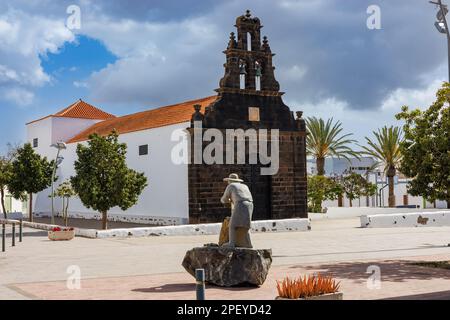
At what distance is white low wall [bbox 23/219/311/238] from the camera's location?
2427 cm

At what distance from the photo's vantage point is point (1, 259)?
1678cm

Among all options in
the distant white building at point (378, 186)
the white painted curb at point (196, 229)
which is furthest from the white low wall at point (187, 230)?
the distant white building at point (378, 186)

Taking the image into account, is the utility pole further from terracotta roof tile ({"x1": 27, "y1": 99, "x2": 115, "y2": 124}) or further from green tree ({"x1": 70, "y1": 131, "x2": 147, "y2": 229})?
terracotta roof tile ({"x1": 27, "y1": 99, "x2": 115, "y2": 124})

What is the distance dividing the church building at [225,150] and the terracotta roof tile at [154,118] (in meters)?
0.14

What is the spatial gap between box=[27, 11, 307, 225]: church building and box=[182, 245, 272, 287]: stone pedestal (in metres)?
17.6

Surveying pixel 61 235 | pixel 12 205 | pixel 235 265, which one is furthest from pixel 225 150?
pixel 12 205

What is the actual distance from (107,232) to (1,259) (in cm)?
753

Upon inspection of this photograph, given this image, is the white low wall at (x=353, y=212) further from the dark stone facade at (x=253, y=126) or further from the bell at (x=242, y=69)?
the bell at (x=242, y=69)

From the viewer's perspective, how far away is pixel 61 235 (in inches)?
923

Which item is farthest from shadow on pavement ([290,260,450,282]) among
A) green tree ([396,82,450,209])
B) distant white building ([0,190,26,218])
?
distant white building ([0,190,26,218])

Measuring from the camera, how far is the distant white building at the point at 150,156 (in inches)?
1225
